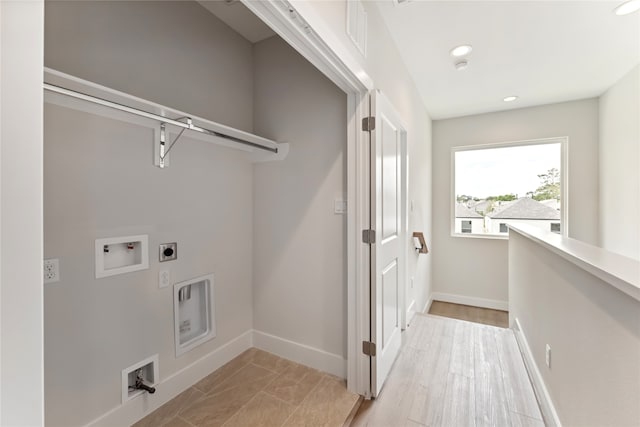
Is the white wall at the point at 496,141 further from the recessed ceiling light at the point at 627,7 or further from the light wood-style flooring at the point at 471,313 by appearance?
the recessed ceiling light at the point at 627,7

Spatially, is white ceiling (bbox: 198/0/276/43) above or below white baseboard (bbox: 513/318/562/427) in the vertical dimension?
above

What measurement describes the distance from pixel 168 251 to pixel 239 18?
183 centimetres

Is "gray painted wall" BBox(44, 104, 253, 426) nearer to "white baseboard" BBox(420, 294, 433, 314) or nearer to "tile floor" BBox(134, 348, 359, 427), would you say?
"tile floor" BBox(134, 348, 359, 427)

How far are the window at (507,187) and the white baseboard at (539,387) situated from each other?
7.24 ft

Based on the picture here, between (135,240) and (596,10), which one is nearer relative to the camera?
(135,240)

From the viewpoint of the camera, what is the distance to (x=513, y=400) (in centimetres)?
183

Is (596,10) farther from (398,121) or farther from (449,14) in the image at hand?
(398,121)

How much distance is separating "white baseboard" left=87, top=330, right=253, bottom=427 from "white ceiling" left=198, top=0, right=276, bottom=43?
2527 millimetres

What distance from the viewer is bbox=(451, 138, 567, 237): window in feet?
13.0

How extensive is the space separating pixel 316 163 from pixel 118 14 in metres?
1.44

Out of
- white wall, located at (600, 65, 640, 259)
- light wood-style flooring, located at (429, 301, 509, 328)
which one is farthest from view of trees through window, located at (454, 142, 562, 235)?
light wood-style flooring, located at (429, 301, 509, 328)


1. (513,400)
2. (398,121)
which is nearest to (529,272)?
(513,400)

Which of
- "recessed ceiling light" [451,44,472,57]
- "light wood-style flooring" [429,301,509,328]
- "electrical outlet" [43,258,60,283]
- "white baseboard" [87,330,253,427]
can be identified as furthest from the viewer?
"light wood-style flooring" [429,301,509,328]

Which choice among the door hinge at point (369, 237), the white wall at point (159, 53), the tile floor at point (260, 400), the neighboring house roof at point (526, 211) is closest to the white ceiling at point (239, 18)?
the white wall at point (159, 53)
